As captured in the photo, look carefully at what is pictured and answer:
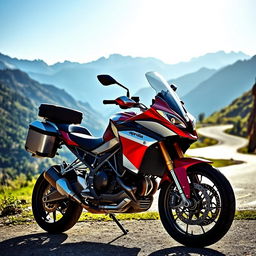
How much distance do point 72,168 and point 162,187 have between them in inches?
58.2

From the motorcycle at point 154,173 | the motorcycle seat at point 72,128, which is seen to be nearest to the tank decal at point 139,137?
the motorcycle at point 154,173

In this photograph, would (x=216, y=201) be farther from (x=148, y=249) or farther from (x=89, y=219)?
(x=89, y=219)

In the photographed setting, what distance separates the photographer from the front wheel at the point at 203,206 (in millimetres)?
4739

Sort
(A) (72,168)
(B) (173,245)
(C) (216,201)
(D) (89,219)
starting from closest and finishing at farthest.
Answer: (C) (216,201) → (B) (173,245) → (A) (72,168) → (D) (89,219)

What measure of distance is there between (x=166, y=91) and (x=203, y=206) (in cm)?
146

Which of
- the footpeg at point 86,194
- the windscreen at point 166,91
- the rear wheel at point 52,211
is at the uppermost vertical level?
the windscreen at point 166,91

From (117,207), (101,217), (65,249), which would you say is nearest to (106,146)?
(117,207)

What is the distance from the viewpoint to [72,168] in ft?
19.8

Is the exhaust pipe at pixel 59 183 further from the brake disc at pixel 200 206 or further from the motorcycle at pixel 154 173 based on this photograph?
the brake disc at pixel 200 206

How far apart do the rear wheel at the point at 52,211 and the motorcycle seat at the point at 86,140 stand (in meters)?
0.88

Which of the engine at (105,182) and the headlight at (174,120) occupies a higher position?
the headlight at (174,120)

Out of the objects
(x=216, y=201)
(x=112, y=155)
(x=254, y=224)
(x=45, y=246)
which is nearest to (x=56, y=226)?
(x=45, y=246)

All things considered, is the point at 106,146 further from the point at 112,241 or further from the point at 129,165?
the point at 112,241

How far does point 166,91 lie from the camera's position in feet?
16.8
